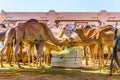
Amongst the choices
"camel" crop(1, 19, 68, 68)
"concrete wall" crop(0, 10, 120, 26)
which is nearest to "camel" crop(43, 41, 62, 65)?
"camel" crop(1, 19, 68, 68)

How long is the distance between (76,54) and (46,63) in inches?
104

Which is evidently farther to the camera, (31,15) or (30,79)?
(31,15)

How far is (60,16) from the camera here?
42031mm

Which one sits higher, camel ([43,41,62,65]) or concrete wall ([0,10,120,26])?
concrete wall ([0,10,120,26])

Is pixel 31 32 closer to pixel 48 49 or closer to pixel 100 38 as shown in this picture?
pixel 48 49

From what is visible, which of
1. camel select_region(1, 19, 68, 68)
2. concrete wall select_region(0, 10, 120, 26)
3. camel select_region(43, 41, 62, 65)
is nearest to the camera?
camel select_region(1, 19, 68, 68)

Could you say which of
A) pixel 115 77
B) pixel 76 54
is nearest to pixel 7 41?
pixel 76 54

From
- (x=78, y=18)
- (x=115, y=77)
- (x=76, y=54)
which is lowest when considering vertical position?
(x=115, y=77)

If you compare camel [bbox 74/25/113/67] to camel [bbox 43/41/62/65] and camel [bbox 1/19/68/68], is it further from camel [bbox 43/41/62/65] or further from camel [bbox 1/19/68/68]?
camel [bbox 43/41/62/65]

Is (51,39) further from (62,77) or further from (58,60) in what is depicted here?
(62,77)

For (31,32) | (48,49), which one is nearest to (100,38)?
(31,32)

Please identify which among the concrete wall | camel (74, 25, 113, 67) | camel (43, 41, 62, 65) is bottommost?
camel (43, 41, 62, 65)

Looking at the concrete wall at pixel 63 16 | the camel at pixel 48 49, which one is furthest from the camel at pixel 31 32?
the concrete wall at pixel 63 16

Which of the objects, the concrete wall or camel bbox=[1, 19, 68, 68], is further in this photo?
the concrete wall
